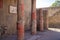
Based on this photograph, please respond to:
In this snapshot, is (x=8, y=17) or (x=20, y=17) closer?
(x=20, y=17)

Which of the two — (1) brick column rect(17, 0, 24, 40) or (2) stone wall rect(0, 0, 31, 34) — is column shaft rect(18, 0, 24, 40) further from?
(2) stone wall rect(0, 0, 31, 34)

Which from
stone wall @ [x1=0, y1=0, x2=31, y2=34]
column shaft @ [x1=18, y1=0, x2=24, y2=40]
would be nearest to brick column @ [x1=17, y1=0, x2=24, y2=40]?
column shaft @ [x1=18, y1=0, x2=24, y2=40]

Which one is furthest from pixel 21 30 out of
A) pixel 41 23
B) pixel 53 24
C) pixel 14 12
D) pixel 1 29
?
pixel 53 24

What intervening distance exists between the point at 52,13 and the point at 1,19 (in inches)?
333

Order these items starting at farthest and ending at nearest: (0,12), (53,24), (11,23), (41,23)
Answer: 1. (53,24)
2. (41,23)
3. (11,23)
4. (0,12)

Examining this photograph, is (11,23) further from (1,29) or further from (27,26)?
(27,26)

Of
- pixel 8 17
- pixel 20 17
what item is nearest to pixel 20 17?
pixel 20 17

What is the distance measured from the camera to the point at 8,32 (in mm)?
11555

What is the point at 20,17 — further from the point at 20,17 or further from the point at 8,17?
the point at 8,17

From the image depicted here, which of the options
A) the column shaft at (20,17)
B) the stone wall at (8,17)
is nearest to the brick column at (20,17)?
the column shaft at (20,17)

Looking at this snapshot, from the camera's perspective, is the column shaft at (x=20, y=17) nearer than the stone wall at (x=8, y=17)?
Yes

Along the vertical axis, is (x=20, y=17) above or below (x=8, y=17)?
above

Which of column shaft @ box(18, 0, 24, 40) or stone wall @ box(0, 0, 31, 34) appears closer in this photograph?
column shaft @ box(18, 0, 24, 40)

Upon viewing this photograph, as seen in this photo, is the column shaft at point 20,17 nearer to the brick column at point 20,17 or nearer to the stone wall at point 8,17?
the brick column at point 20,17
